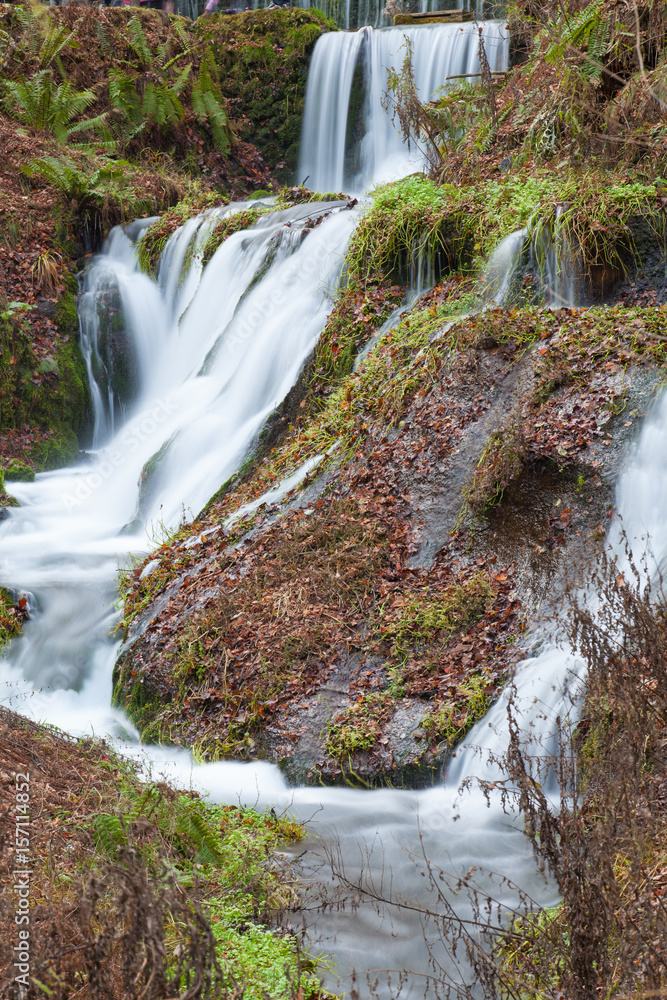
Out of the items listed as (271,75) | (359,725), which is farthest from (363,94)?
(359,725)

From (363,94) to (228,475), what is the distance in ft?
35.2

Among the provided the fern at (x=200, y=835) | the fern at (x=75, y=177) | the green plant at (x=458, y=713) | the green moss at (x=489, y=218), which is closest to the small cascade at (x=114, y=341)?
the fern at (x=75, y=177)

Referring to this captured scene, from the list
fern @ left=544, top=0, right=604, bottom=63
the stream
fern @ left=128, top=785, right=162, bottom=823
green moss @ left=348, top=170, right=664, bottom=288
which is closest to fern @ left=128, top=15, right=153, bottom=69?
the stream

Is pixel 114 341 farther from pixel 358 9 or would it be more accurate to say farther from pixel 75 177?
pixel 358 9

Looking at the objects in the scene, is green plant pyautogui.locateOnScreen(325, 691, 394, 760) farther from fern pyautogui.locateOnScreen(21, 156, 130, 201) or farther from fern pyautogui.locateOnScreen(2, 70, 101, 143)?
fern pyautogui.locateOnScreen(2, 70, 101, 143)

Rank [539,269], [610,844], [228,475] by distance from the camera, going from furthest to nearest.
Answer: [228,475] → [539,269] → [610,844]

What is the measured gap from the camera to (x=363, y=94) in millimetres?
15695

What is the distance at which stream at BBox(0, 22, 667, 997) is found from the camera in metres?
3.96

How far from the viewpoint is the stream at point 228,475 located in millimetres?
3963

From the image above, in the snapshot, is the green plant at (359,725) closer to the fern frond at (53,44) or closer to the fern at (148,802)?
the fern at (148,802)

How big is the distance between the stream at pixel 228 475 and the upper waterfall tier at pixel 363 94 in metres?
0.04

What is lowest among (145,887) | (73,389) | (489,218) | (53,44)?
(145,887)

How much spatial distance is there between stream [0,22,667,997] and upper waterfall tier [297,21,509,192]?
4cm

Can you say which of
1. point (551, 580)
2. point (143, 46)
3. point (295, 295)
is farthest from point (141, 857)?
point (143, 46)
